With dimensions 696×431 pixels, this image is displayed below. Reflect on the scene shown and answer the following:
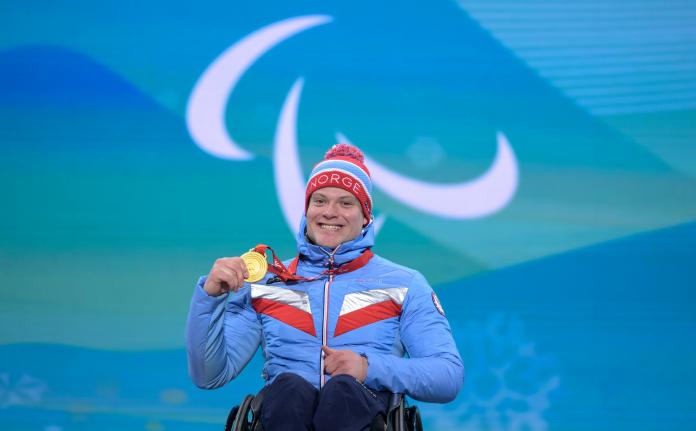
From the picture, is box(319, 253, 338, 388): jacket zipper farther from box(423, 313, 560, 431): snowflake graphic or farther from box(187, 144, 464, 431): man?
box(423, 313, 560, 431): snowflake graphic

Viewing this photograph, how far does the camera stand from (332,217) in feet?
8.36

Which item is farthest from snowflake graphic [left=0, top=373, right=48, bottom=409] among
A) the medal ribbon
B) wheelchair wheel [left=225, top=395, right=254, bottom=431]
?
wheelchair wheel [left=225, top=395, right=254, bottom=431]

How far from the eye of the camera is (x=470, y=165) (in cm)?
379

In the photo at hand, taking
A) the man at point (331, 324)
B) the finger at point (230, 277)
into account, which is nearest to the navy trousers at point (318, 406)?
the man at point (331, 324)

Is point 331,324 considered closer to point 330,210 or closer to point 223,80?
point 330,210

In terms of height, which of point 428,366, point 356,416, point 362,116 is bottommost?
point 356,416

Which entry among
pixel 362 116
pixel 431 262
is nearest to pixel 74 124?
pixel 362 116

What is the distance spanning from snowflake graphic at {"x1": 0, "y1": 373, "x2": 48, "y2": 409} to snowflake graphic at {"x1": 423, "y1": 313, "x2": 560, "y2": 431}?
74.8 inches

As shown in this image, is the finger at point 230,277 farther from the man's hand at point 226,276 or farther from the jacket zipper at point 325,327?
the jacket zipper at point 325,327

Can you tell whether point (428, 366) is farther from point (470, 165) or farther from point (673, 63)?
point (673, 63)

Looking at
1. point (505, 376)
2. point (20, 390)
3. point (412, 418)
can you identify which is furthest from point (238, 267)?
point (20, 390)

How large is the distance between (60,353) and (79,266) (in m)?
0.40

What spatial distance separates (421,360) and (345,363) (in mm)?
241

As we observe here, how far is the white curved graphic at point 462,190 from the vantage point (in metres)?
3.78
